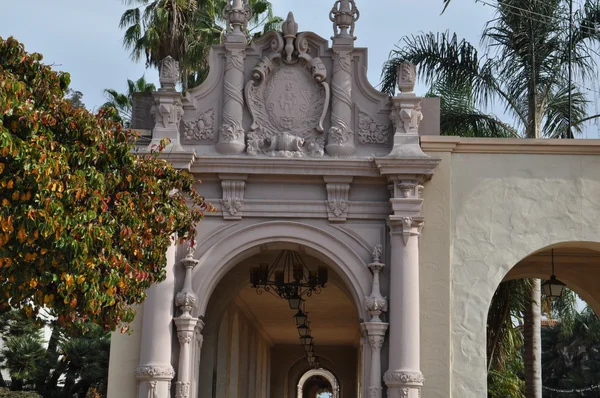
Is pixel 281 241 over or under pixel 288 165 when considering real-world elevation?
under

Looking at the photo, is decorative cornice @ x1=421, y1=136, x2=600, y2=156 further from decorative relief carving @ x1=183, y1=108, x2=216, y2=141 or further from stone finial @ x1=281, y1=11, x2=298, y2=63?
decorative relief carving @ x1=183, y1=108, x2=216, y2=141

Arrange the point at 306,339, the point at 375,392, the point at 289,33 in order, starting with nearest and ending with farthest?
the point at 375,392 → the point at 289,33 → the point at 306,339

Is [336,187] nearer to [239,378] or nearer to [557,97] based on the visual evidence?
[557,97]

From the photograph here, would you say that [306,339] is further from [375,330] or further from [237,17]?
[237,17]

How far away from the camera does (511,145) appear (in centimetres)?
1420

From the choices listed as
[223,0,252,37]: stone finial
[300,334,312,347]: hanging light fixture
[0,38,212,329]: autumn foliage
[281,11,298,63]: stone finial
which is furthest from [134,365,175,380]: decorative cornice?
[300,334,312,347]: hanging light fixture

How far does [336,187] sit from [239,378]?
8894 mm

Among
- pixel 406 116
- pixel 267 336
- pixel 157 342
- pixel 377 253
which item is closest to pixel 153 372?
pixel 157 342

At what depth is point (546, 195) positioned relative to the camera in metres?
14.2

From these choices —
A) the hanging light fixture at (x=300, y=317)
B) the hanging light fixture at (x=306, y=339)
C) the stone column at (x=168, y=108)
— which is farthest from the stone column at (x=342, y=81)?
the hanging light fixture at (x=306, y=339)

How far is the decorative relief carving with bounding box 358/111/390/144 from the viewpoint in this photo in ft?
46.5

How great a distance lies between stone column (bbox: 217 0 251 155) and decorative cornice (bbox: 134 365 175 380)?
3.07 m

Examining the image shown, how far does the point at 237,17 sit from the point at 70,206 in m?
5.64

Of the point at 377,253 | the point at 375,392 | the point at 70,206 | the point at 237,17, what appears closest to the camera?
the point at 70,206
